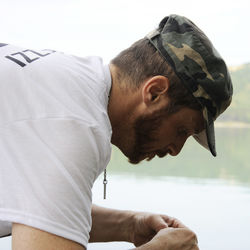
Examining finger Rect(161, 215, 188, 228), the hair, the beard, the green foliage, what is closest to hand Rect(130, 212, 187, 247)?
finger Rect(161, 215, 188, 228)

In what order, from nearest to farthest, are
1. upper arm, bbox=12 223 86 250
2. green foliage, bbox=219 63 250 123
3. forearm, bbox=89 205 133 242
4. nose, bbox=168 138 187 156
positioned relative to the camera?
1. upper arm, bbox=12 223 86 250
2. nose, bbox=168 138 187 156
3. forearm, bbox=89 205 133 242
4. green foliage, bbox=219 63 250 123

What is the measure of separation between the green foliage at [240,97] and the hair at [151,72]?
27205 mm

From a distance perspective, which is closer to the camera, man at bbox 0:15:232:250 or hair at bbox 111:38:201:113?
man at bbox 0:15:232:250

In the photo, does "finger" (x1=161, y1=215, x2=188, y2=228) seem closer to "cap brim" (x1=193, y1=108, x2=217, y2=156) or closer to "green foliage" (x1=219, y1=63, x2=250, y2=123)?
"cap brim" (x1=193, y1=108, x2=217, y2=156)

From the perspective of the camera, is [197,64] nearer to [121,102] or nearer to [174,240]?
[121,102]

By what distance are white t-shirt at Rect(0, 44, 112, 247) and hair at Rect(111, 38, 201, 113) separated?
10cm

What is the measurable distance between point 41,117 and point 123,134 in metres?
0.24

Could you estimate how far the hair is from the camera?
2.60 ft

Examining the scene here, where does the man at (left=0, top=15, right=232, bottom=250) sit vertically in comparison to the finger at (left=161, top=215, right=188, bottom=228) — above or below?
above

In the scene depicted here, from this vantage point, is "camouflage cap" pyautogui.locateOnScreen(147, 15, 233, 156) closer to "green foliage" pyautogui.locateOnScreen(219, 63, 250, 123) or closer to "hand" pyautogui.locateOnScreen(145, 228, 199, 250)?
"hand" pyautogui.locateOnScreen(145, 228, 199, 250)

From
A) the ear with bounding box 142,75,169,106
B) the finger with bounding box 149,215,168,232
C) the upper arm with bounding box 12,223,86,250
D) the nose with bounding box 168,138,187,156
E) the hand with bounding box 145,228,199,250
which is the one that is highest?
the ear with bounding box 142,75,169,106

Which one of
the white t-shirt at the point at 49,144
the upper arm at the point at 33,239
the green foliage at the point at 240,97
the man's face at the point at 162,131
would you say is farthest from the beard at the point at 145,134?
the green foliage at the point at 240,97

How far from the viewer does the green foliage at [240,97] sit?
2916 cm

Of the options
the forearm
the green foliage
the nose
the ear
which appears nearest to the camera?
the ear
